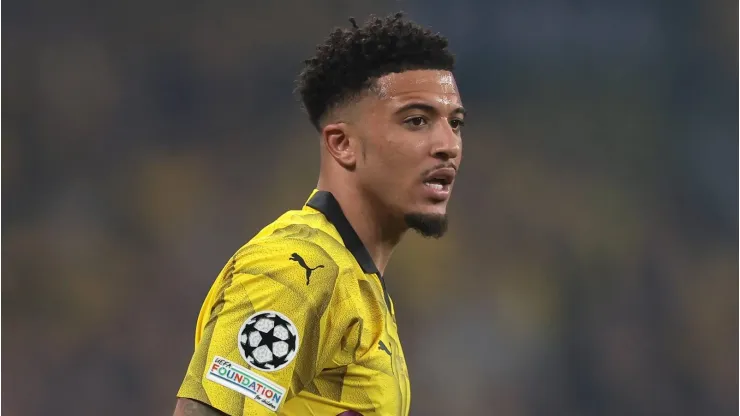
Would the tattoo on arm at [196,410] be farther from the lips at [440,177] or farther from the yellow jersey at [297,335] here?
the lips at [440,177]

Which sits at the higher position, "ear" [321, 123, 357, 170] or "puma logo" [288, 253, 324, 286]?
"ear" [321, 123, 357, 170]

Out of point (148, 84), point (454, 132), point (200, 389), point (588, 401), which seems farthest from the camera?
point (148, 84)

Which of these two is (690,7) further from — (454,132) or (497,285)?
(454,132)

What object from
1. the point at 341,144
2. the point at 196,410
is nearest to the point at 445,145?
the point at 341,144

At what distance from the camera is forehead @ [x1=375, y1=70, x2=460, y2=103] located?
204cm

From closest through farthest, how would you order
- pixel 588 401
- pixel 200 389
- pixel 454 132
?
pixel 200 389
pixel 454 132
pixel 588 401

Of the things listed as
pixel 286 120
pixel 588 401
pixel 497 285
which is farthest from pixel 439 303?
pixel 286 120

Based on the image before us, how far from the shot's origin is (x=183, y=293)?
16.8ft

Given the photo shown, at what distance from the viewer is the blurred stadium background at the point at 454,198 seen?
502 cm

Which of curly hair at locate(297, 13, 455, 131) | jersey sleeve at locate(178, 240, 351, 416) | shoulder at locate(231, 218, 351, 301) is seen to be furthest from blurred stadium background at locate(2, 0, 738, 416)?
jersey sleeve at locate(178, 240, 351, 416)

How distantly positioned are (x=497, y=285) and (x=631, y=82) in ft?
4.69

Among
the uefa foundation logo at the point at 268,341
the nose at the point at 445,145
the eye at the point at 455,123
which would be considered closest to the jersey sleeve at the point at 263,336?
the uefa foundation logo at the point at 268,341

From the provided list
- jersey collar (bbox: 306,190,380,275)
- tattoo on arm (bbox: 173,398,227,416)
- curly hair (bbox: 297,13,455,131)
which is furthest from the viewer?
curly hair (bbox: 297,13,455,131)

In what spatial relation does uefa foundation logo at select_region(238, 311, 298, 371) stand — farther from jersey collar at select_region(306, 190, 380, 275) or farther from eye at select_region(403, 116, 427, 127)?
eye at select_region(403, 116, 427, 127)
